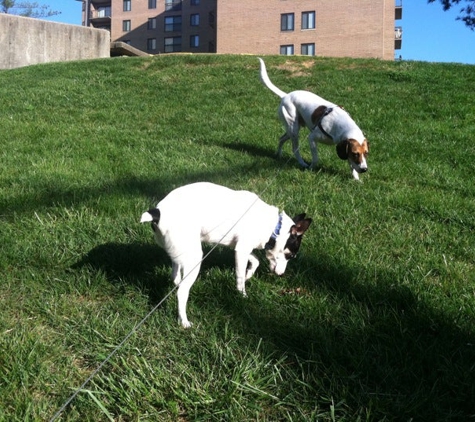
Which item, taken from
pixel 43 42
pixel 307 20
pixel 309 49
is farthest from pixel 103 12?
pixel 43 42

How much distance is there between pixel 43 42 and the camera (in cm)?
2161

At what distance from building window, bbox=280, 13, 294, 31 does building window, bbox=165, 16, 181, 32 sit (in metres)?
18.2

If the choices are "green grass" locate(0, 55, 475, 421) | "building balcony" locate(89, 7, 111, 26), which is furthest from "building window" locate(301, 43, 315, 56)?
"green grass" locate(0, 55, 475, 421)

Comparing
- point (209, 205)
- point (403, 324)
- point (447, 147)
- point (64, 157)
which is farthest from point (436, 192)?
point (64, 157)

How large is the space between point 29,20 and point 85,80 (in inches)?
408

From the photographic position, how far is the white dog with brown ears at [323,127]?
19.4 feet

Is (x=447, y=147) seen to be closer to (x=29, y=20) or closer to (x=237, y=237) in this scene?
(x=237, y=237)

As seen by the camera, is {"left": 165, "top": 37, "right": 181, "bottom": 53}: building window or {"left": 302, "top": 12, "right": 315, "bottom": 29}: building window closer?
{"left": 302, "top": 12, "right": 315, "bottom": 29}: building window

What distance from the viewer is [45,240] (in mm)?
3721

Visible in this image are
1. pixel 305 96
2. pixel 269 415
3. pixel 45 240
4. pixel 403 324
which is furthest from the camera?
pixel 305 96

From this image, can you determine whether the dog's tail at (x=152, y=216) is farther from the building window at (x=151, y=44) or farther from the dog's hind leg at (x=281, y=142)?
the building window at (x=151, y=44)

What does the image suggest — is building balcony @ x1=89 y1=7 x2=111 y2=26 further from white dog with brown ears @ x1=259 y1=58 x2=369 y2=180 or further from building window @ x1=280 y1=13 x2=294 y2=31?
white dog with brown ears @ x1=259 y1=58 x2=369 y2=180

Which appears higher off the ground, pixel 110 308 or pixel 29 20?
pixel 29 20

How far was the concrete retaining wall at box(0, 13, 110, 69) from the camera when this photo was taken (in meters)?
20.5
